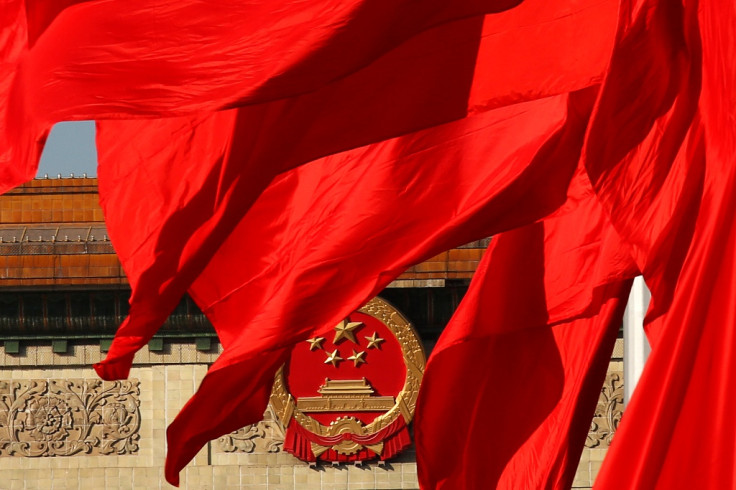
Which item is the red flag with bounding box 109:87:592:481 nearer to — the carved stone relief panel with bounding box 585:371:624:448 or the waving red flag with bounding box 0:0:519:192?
the waving red flag with bounding box 0:0:519:192

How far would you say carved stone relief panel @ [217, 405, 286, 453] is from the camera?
47.8 ft

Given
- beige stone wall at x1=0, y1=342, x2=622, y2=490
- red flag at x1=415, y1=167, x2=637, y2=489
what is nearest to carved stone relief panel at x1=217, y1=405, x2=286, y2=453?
beige stone wall at x1=0, y1=342, x2=622, y2=490

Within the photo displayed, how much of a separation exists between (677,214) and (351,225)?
139 cm

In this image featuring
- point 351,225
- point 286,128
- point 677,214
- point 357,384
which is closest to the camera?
point 677,214

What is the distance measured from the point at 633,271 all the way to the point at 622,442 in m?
1.29

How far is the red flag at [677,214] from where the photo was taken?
14.6 ft

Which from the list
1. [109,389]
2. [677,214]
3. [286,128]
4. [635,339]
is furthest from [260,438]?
[677,214]

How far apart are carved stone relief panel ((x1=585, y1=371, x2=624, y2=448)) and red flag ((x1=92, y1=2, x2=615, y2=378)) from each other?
8973 mm

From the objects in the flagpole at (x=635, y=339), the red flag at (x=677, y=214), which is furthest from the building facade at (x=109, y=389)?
the red flag at (x=677, y=214)

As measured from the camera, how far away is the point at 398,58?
19.4ft

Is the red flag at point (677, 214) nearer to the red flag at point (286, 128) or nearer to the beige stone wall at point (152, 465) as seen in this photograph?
the red flag at point (286, 128)

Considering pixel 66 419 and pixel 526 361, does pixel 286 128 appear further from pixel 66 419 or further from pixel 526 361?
pixel 66 419

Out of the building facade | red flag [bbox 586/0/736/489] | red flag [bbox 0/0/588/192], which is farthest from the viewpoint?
the building facade

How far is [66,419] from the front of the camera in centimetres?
1455
